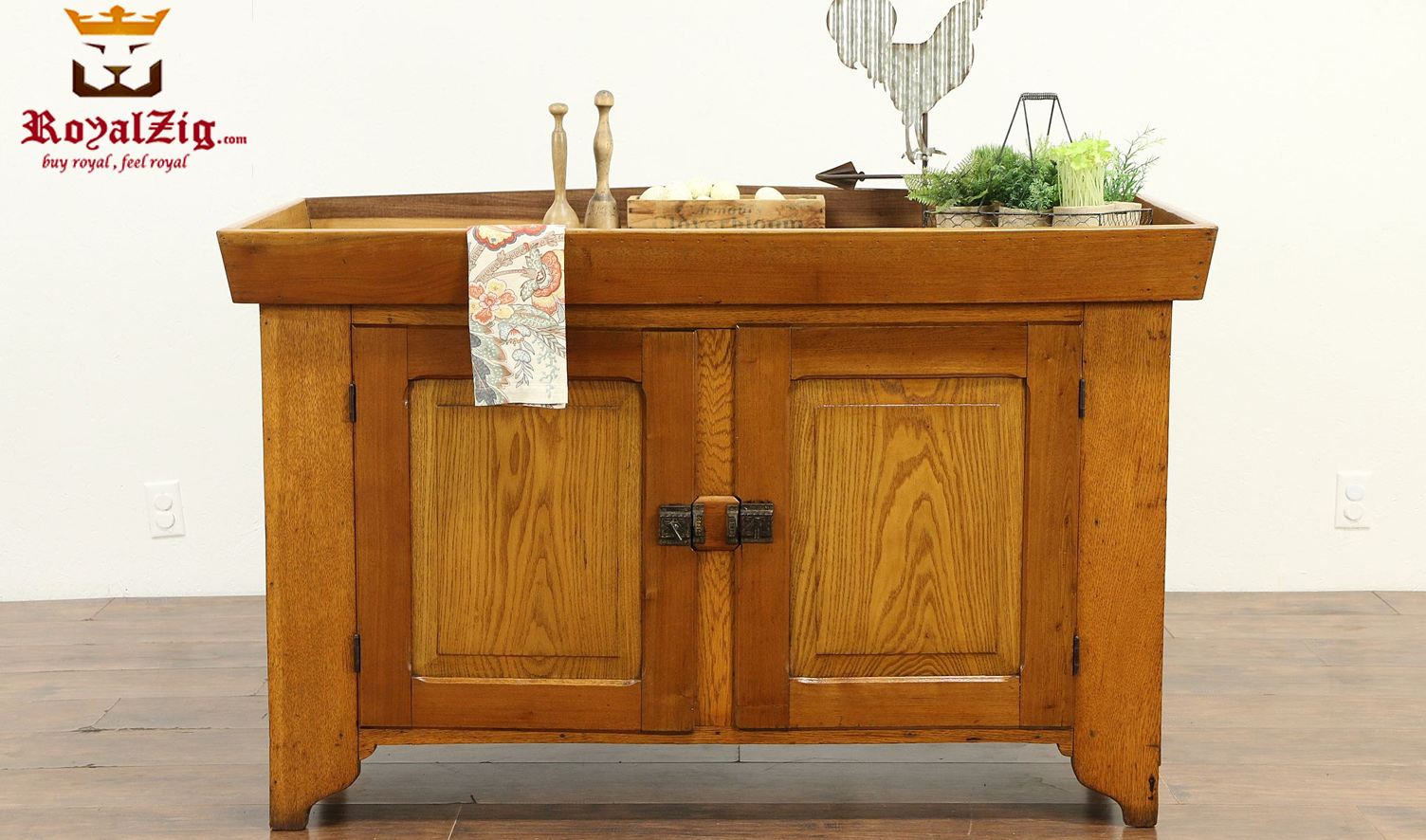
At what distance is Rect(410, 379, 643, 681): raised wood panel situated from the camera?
2.22m

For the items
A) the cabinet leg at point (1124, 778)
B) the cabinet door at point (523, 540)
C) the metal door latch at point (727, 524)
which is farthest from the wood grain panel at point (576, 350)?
the cabinet leg at point (1124, 778)

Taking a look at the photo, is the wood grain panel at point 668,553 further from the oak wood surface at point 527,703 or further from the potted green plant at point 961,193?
the potted green plant at point 961,193

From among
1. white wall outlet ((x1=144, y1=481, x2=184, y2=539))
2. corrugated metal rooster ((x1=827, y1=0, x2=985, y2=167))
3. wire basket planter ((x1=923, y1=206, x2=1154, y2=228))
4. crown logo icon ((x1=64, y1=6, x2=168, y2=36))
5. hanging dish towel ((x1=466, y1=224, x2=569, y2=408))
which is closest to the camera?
hanging dish towel ((x1=466, y1=224, x2=569, y2=408))

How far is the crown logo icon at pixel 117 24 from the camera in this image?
10.7ft

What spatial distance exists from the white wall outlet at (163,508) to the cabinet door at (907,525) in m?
1.66

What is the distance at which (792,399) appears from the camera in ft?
7.27

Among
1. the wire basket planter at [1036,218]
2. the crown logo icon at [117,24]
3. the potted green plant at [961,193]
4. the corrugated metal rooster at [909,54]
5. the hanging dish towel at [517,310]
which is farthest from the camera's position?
the crown logo icon at [117,24]

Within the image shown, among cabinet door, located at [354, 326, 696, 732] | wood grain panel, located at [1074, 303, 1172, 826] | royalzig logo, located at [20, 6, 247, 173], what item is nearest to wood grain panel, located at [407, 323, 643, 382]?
cabinet door, located at [354, 326, 696, 732]

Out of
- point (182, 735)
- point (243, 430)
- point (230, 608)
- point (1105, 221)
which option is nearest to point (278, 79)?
point (243, 430)

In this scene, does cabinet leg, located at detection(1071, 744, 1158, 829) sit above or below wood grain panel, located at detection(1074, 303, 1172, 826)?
below

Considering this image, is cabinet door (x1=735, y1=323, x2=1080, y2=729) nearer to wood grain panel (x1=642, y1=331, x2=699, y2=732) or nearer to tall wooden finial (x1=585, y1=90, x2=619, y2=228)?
wood grain panel (x1=642, y1=331, x2=699, y2=732)

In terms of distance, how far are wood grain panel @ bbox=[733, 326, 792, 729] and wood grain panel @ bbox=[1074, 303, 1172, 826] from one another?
1.39 ft

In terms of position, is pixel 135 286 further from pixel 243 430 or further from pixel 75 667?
pixel 75 667

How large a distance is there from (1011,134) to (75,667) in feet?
7.00
